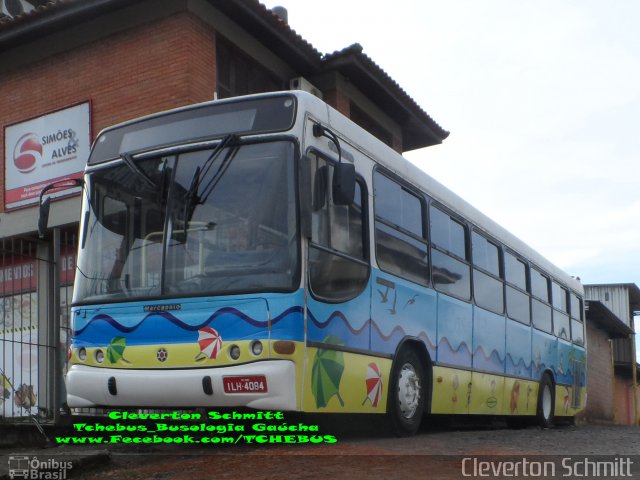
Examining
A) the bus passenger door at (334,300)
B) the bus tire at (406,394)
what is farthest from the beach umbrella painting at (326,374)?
the bus tire at (406,394)

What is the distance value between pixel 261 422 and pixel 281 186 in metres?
2.14

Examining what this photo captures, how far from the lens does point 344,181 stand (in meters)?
7.42

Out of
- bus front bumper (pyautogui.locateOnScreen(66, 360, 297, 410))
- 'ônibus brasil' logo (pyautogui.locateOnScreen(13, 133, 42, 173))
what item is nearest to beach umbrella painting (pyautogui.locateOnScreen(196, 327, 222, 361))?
bus front bumper (pyautogui.locateOnScreen(66, 360, 297, 410))

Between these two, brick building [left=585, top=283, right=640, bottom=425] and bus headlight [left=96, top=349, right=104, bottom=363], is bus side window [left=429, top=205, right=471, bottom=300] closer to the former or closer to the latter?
bus headlight [left=96, top=349, right=104, bottom=363]

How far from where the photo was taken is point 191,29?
1289cm

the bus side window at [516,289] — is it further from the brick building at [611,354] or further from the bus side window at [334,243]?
the brick building at [611,354]

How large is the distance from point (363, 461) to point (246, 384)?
108 cm

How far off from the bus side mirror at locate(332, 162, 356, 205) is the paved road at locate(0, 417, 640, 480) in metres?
2.11

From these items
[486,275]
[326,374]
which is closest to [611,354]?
[486,275]

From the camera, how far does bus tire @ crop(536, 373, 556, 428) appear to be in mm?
14961

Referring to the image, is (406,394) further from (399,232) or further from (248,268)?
(248,268)

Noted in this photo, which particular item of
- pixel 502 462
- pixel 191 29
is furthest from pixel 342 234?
pixel 191 29

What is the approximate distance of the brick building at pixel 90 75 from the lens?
12.1 meters

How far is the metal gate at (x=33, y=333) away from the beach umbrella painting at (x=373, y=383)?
4162 mm
